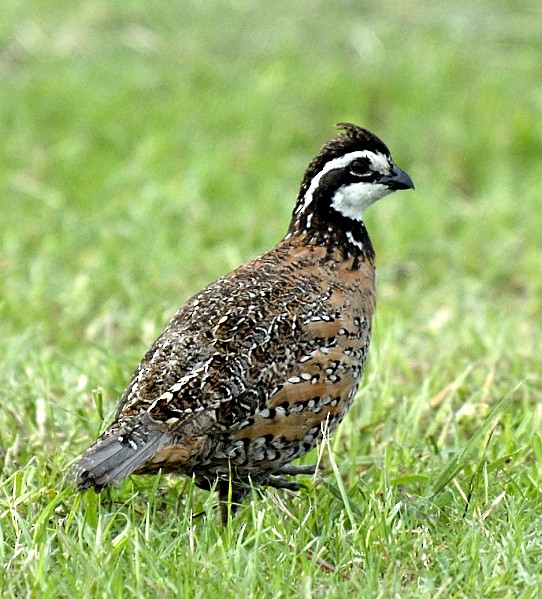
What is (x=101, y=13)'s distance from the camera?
40.5 ft

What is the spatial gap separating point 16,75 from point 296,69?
2585mm

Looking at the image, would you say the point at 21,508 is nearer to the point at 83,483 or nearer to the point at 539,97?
the point at 83,483

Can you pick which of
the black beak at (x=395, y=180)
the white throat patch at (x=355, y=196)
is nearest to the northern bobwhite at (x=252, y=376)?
the white throat patch at (x=355, y=196)

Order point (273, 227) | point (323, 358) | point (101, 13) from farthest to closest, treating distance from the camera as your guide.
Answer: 1. point (101, 13)
2. point (273, 227)
3. point (323, 358)

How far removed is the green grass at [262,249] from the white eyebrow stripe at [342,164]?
3.27ft

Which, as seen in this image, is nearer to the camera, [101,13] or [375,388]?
[375,388]

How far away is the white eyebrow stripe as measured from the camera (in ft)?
16.6

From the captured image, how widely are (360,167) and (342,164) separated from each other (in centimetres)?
9

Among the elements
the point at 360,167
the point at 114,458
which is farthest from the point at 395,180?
the point at 114,458

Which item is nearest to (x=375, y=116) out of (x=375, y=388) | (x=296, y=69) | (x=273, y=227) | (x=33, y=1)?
(x=296, y=69)

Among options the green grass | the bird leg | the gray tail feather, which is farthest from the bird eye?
the gray tail feather

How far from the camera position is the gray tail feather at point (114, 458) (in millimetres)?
4066

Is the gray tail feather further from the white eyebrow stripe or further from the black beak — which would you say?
the black beak

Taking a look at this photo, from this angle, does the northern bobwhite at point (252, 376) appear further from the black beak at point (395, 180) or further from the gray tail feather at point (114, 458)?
the black beak at point (395, 180)
